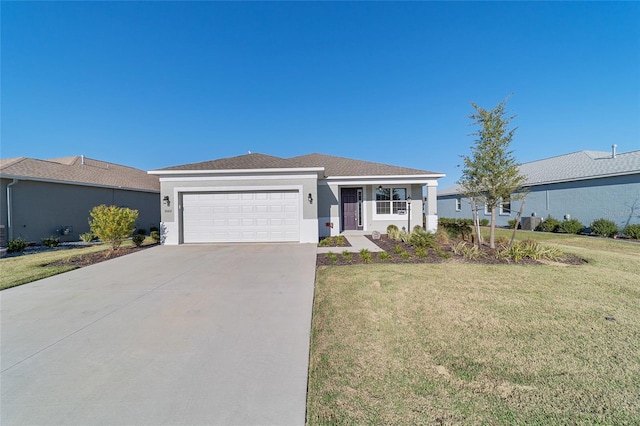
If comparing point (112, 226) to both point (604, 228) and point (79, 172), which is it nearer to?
Answer: point (79, 172)

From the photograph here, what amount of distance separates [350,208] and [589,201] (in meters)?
13.1

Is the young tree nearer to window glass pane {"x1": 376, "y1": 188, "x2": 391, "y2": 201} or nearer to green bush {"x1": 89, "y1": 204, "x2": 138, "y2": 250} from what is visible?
window glass pane {"x1": 376, "y1": 188, "x2": 391, "y2": 201}

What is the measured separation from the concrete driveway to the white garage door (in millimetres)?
5124

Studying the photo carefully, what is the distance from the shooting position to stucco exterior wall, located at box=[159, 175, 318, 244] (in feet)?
35.6

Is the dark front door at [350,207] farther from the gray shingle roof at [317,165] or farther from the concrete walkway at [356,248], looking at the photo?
the concrete walkway at [356,248]

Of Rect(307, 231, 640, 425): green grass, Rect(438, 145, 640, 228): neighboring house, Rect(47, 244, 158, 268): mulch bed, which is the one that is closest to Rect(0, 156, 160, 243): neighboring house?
Rect(47, 244, 158, 268): mulch bed

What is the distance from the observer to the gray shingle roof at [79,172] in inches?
460

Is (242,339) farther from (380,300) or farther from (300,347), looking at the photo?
(380,300)

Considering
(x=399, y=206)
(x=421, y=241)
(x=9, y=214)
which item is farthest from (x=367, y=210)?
(x=9, y=214)

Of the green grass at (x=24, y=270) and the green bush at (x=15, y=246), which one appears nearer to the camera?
the green grass at (x=24, y=270)

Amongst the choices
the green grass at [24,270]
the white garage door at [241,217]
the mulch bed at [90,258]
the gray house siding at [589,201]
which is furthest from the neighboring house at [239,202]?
the gray house siding at [589,201]

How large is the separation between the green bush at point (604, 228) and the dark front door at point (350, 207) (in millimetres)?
12091

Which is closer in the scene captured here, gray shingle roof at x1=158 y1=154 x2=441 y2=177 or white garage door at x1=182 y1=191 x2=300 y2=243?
white garage door at x1=182 y1=191 x2=300 y2=243

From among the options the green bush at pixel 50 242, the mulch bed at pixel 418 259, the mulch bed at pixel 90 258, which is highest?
the green bush at pixel 50 242
